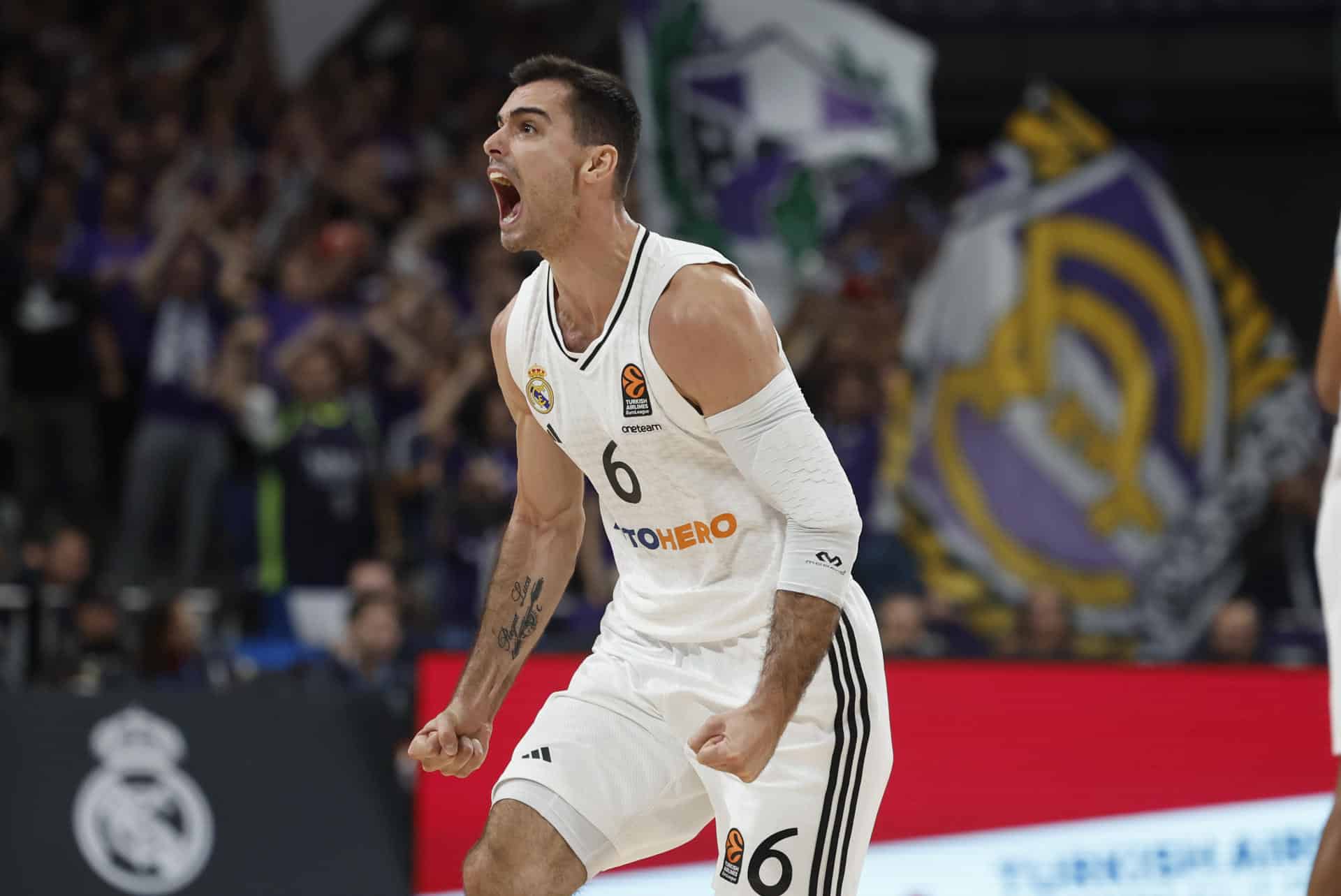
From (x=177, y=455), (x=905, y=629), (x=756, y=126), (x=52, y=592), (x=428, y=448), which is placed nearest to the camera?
(x=905, y=629)

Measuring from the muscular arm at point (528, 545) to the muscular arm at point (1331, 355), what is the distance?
1.81 m

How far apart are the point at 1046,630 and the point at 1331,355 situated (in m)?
6.07

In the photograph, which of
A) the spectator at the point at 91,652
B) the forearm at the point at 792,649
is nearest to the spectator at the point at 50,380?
the spectator at the point at 91,652

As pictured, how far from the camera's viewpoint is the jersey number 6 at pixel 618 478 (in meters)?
3.96

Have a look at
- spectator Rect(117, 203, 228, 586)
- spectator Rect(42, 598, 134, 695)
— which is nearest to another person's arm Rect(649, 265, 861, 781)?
spectator Rect(42, 598, 134, 695)

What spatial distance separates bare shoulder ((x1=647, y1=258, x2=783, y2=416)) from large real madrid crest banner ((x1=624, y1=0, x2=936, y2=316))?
7416 millimetres

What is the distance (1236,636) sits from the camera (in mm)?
8797

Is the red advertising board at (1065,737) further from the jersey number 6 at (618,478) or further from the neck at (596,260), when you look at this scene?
the neck at (596,260)

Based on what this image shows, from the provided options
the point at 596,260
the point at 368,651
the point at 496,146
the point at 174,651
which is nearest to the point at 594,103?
the point at 496,146

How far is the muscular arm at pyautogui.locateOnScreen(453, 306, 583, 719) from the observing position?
13.9 feet

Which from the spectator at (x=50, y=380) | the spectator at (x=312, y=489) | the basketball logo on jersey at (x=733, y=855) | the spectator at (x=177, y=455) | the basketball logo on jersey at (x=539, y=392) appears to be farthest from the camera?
the spectator at (x=50, y=380)

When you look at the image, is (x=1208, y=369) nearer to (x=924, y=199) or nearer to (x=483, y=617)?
(x=924, y=199)

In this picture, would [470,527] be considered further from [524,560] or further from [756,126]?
[524,560]

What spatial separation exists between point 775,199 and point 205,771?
602 cm
